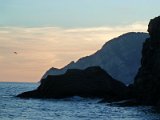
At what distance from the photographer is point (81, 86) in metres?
118

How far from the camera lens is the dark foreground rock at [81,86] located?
118 metres

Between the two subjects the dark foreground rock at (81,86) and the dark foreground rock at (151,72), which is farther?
the dark foreground rock at (81,86)

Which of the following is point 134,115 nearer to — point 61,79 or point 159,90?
point 159,90

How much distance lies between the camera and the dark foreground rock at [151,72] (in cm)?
9275

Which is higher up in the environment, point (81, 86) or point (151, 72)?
point (151, 72)

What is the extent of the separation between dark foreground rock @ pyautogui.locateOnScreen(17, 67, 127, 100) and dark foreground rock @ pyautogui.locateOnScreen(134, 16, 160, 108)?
→ 15482mm

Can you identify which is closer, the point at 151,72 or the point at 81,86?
the point at 151,72

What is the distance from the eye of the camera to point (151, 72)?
319ft

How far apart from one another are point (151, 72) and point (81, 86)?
2510cm

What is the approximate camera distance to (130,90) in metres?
109

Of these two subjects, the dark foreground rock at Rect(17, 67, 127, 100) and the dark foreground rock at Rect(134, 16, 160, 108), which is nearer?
the dark foreground rock at Rect(134, 16, 160, 108)

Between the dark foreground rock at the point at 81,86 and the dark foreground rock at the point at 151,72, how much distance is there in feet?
50.8

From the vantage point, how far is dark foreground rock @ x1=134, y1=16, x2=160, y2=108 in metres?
92.8

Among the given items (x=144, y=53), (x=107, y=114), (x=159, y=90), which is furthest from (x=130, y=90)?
(x=107, y=114)
